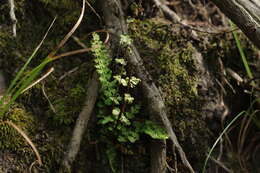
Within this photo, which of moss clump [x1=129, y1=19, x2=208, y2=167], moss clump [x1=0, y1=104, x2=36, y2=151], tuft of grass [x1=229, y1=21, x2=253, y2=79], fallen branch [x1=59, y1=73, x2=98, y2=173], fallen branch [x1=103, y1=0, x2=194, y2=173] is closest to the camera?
moss clump [x1=0, y1=104, x2=36, y2=151]

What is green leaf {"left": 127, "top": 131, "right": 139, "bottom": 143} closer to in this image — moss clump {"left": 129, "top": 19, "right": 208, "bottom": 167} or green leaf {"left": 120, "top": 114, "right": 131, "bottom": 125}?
green leaf {"left": 120, "top": 114, "right": 131, "bottom": 125}

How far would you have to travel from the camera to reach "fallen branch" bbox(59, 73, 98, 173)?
7.68 feet

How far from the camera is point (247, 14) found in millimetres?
2375

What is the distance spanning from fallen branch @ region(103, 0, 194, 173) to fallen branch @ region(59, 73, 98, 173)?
36cm

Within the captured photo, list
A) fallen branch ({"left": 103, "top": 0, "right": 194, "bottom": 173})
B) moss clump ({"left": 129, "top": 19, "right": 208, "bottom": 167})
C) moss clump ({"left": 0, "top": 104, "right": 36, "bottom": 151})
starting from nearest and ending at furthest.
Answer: moss clump ({"left": 0, "top": 104, "right": 36, "bottom": 151}) < fallen branch ({"left": 103, "top": 0, "right": 194, "bottom": 173}) < moss clump ({"left": 129, "top": 19, "right": 208, "bottom": 167})

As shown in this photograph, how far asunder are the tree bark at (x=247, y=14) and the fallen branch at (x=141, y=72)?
81cm

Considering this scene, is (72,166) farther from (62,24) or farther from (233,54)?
(233,54)

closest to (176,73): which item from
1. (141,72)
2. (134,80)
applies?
(141,72)

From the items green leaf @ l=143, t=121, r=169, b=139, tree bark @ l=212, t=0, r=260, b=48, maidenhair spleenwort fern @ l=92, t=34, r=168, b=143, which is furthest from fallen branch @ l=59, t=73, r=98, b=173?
tree bark @ l=212, t=0, r=260, b=48

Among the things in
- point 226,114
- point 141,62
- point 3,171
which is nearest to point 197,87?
point 226,114

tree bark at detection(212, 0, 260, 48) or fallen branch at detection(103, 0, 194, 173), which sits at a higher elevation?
tree bark at detection(212, 0, 260, 48)

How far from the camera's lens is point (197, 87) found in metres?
2.89

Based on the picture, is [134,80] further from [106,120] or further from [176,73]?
[176,73]

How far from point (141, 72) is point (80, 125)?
65cm
